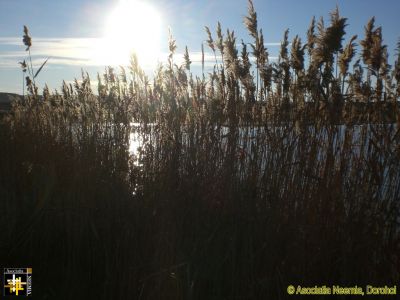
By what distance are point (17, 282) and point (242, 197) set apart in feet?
5.69

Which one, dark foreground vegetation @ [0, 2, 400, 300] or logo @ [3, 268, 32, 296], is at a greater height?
dark foreground vegetation @ [0, 2, 400, 300]

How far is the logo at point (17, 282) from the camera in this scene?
3.43 metres

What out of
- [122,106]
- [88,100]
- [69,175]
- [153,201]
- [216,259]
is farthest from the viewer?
[88,100]

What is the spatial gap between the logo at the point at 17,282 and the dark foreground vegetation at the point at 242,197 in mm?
99

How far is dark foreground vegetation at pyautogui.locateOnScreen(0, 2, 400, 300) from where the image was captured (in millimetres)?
3262

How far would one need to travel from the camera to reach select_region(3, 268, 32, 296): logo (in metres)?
3.43

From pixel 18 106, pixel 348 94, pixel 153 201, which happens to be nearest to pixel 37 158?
pixel 153 201

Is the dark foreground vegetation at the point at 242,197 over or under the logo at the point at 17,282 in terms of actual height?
over

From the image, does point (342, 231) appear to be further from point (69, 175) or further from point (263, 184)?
point (69, 175)

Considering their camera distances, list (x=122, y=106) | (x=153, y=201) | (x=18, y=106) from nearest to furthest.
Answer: (x=153, y=201) < (x=122, y=106) < (x=18, y=106)

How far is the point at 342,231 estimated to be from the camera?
3.25 metres

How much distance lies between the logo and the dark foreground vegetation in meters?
0.10

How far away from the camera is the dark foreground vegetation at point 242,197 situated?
10.7ft

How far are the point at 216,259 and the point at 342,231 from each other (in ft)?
2.86
